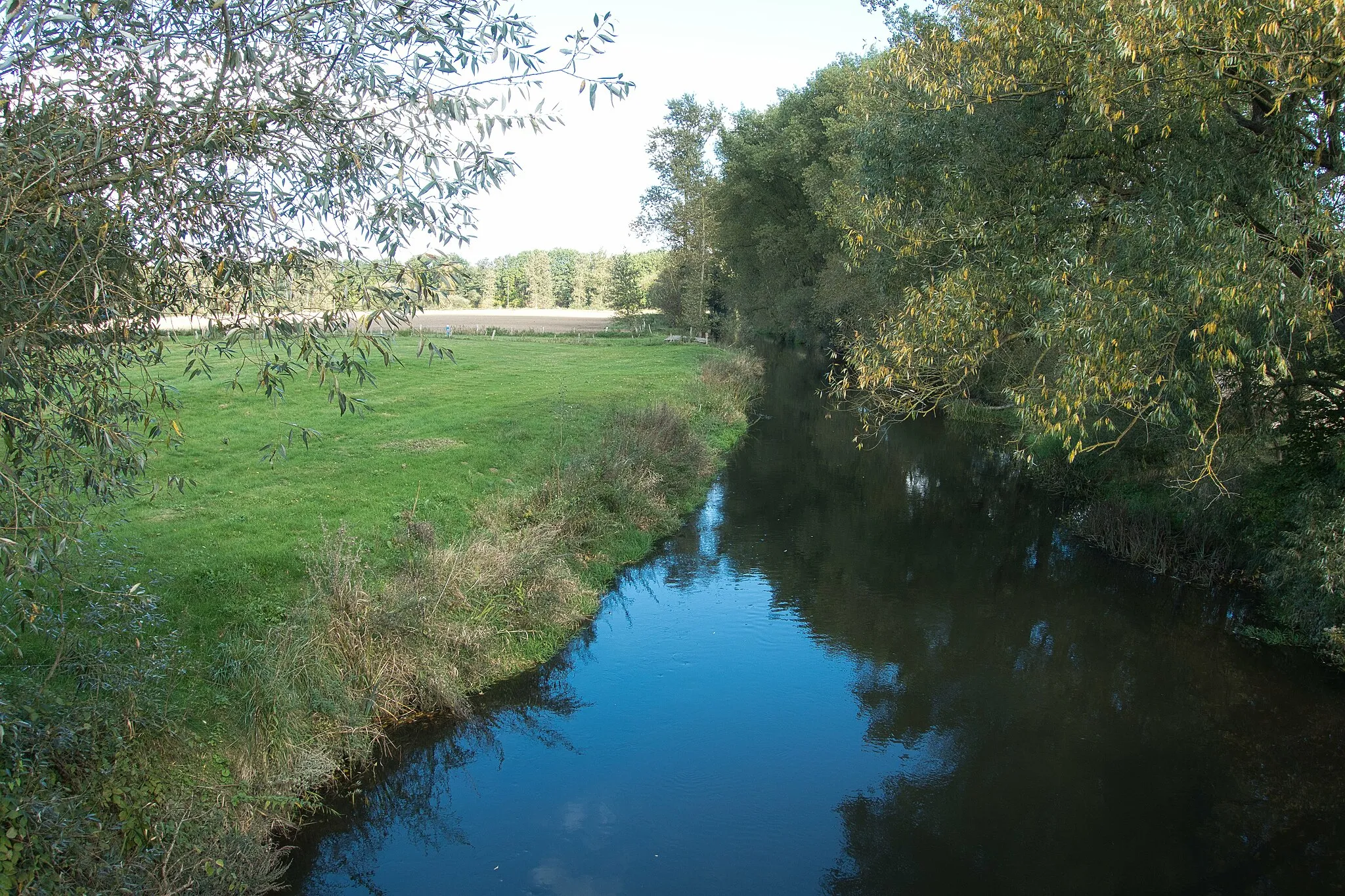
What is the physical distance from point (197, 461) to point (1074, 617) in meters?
16.4

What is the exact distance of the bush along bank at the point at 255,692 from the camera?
628 centimetres

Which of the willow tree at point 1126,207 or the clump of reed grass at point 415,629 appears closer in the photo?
the willow tree at point 1126,207

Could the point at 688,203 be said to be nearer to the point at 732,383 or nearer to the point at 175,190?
the point at 732,383

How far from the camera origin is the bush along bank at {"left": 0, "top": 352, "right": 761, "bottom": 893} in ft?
20.6

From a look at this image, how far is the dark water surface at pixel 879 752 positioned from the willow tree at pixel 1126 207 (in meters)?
3.75

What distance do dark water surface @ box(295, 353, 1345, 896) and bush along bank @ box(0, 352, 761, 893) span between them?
2.12ft

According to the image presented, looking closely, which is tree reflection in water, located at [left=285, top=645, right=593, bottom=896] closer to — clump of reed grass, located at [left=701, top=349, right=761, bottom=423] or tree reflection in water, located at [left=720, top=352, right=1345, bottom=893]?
tree reflection in water, located at [left=720, top=352, right=1345, bottom=893]

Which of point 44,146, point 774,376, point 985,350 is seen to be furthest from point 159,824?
point 774,376

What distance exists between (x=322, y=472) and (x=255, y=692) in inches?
329

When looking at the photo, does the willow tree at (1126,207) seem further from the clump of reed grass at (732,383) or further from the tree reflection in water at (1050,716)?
the clump of reed grass at (732,383)

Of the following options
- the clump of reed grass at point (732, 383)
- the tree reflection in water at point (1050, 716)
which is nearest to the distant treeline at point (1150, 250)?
the tree reflection in water at point (1050, 716)

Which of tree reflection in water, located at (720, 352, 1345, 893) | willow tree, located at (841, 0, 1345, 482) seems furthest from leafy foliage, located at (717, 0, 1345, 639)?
tree reflection in water, located at (720, 352, 1345, 893)

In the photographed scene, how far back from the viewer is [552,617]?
43.2ft

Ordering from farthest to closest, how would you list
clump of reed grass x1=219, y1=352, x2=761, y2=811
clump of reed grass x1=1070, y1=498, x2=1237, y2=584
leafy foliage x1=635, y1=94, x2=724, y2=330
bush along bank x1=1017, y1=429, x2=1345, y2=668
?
leafy foliage x1=635, y1=94, x2=724, y2=330 < clump of reed grass x1=1070, y1=498, x2=1237, y2=584 < bush along bank x1=1017, y1=429, x2=1345, y2=668 < clump of reed grass x1=219, y1=352, x2=761, y2=811
